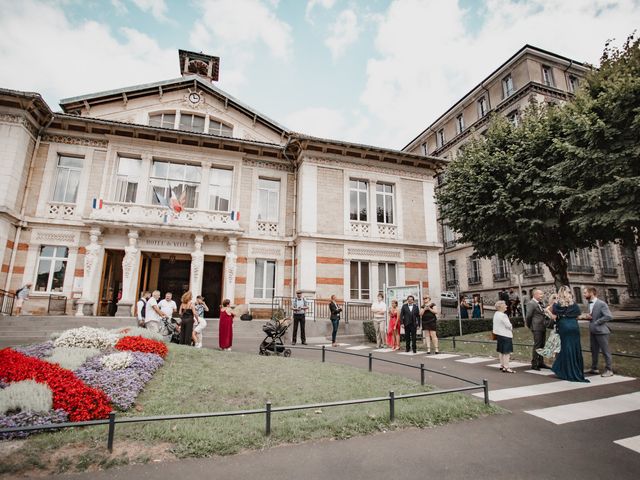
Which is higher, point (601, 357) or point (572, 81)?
point (572, 81)

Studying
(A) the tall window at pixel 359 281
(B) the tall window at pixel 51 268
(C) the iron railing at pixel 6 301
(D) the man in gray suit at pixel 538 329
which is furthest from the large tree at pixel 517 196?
(C) the iron railing at pixel 6 301

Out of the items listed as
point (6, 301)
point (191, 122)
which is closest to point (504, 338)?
point (191, 122)

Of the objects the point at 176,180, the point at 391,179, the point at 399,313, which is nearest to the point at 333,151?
the point at 391,179

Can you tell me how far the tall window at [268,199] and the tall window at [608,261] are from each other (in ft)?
78.4

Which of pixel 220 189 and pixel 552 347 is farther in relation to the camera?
Answer: pixel 220 189

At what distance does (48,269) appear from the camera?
1555 centimetres

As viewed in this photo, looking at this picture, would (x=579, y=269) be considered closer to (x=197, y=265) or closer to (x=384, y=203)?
(x=384, y=203)

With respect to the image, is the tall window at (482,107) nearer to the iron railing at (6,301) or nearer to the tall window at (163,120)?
the tall window at (163,120)

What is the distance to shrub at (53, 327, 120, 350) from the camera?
7.73m

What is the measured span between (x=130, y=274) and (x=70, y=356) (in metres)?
10.2

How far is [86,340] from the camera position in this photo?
25.7 ft

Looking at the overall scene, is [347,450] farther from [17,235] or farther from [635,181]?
[17,235]

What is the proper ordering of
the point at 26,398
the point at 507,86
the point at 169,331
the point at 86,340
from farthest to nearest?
the point at 507,86
the point at 169,331
the point at 86,340
the point at 26,398

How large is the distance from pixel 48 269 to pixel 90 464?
15754mm
